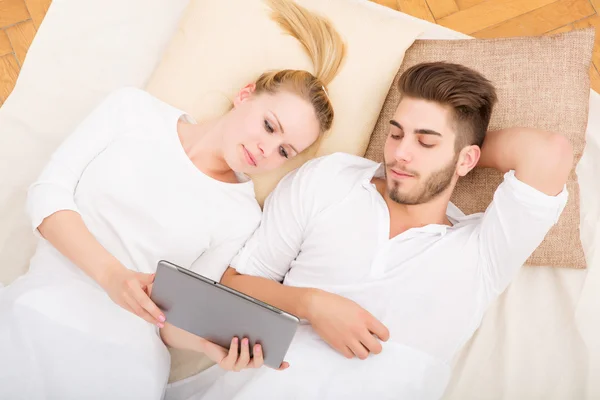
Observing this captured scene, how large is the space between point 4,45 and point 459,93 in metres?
2.17

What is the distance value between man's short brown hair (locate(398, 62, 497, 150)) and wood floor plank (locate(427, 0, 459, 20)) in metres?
1.03

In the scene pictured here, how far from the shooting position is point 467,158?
180cm

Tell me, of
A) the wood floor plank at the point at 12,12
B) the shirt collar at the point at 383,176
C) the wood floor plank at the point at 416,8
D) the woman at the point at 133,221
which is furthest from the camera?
the wood floor plank at the point at 416,8

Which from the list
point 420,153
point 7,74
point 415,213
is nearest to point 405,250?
point 415,213

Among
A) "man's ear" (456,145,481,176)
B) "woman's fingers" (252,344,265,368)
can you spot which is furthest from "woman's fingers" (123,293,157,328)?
"man's ear" (456,145,481,176)

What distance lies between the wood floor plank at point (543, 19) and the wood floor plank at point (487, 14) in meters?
0.03

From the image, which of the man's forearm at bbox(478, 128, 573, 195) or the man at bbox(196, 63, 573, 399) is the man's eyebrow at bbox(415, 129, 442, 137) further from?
the man's forearm at bbox(478, 128, 573, 195)

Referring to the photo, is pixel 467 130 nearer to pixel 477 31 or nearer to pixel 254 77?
pixel 254 77

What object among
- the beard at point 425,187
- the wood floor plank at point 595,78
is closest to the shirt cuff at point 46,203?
the beard at point 425,187

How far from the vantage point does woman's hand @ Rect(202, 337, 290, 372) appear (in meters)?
1.44

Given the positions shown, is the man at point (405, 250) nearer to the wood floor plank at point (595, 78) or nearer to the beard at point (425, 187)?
the beard at point (425, 187)

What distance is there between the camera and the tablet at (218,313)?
1.27 metres

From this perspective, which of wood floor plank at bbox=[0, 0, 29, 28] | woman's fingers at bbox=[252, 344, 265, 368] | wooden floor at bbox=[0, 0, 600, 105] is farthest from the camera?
wooden floor at bbox=[0, 0, 600, 105]

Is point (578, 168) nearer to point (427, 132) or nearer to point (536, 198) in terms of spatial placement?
point (536, 198)
